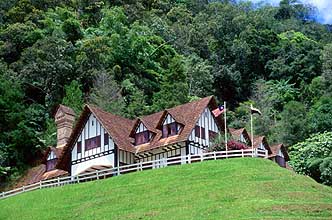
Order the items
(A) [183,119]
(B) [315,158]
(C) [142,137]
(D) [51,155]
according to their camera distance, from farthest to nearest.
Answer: (B) [315,158] < (D) [51,155] < (C) [142,137] < (A) [183,119]

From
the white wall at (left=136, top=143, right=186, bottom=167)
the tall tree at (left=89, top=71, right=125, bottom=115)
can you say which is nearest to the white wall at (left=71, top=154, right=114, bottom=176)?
the white wall at (left=136, top=143, right=186, bottom=167)

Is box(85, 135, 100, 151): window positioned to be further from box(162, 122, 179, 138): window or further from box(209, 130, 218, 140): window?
box(209, 130, 218, 140): window

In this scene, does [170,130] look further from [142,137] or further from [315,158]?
[315,158]

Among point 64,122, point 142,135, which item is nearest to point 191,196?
point 142,135

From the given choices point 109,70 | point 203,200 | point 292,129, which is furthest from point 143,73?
point 203,200

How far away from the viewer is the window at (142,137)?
49375mm

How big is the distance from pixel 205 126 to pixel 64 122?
14.0 meters

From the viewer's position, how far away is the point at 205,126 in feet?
163

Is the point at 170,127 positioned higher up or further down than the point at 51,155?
higher up

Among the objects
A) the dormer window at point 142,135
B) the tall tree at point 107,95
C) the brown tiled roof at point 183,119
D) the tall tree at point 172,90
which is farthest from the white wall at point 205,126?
the tall tree at point 172,90

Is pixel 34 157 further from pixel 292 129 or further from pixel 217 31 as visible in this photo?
pixel 217 31

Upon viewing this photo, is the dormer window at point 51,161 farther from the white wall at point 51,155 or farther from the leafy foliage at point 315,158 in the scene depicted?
the leafy foliage at point 315,158

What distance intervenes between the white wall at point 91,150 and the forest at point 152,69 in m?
11.2

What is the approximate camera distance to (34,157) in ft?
213
